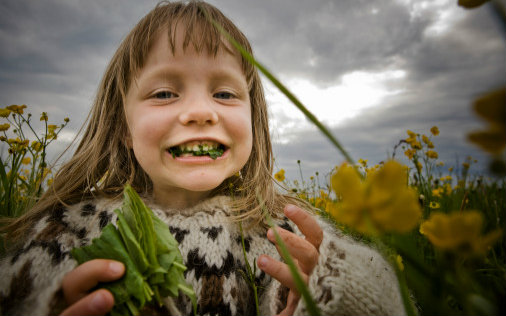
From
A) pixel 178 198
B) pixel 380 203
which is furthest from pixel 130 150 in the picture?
pixel 380 203

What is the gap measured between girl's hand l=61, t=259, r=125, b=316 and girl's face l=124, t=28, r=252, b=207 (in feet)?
2.00

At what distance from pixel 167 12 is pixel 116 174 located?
3.03 ft

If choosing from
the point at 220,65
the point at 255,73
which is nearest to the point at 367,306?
the point at 220,65

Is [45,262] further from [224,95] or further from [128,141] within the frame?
[224,95]

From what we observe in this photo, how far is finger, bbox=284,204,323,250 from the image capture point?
33.4 inches

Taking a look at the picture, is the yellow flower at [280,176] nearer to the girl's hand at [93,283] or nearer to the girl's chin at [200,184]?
the girl's chin at [200,184]

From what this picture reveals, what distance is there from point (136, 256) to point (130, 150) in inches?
46.1

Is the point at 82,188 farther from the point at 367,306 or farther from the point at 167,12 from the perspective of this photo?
the point at 367,306

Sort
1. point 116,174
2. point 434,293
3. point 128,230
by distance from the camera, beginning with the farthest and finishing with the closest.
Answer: point 116,174, point 128,230, point 434,293

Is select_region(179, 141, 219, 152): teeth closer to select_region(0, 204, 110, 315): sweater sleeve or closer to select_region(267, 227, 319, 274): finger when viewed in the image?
select_region(0, 204, 110, 315): sweater sleeve

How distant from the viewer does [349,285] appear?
0.92 metres

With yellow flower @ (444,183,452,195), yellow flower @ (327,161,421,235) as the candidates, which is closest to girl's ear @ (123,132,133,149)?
yellow flower @ (327,161,421,235)

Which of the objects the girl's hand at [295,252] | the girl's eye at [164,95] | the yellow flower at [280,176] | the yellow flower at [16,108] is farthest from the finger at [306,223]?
the yellow flower at [16,108]

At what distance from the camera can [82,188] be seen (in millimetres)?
1614
